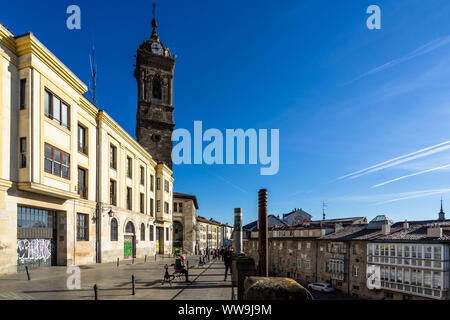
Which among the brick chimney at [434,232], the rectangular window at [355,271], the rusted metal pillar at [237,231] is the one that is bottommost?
the rectangular window at [355,271]

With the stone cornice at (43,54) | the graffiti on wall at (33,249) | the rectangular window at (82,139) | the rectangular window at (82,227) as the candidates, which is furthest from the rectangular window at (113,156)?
the graffiti on wall at (33,249)

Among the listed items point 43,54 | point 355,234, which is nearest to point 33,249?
point 43,54

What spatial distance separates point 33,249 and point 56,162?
560 cm

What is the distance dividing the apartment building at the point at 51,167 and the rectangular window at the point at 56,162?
0.06 metres

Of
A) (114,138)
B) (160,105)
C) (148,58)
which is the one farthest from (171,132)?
(114,138)

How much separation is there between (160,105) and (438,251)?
50966 millimetres

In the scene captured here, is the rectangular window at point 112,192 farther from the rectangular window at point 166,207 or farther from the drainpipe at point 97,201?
the rectangular window at point 166,207

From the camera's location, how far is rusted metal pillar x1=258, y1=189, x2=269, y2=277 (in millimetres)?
10414

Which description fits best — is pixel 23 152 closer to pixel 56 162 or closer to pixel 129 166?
pixel 56 162

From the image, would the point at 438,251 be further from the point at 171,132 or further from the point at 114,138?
the point at 171,132

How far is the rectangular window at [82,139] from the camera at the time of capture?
941 inches

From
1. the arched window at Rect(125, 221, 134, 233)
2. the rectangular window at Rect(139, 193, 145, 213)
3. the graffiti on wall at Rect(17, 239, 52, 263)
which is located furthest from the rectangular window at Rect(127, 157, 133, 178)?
the graffiti on wall at Rect(17, 239, 52, 263)

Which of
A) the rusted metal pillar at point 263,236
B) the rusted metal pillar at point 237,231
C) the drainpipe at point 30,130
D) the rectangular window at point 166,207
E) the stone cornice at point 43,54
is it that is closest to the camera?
the rusted metal pillar at point 263,236

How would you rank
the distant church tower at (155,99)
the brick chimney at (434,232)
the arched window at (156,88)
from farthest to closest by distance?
the arched window at (156,88), the distant church tower at (155,99), the brick chimney at (434,232)
